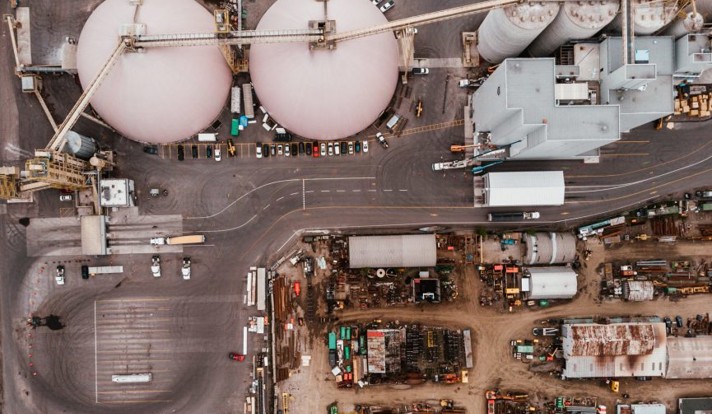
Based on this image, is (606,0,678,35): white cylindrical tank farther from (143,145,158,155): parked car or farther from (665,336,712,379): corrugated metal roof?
(143,145,158,155): parked car

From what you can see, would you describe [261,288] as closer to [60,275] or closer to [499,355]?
[60,275]

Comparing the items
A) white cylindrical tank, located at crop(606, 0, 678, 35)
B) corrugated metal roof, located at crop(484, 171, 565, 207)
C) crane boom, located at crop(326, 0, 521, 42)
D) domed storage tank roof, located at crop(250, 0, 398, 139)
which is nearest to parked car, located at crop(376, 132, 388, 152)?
domed storage tank roof, located at crop(250, 0, 398, 139)

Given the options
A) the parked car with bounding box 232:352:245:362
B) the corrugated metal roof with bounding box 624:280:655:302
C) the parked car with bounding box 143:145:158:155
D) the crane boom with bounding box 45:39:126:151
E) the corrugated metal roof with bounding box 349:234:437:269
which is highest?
the crane boom with bounding box 45:39:126:151

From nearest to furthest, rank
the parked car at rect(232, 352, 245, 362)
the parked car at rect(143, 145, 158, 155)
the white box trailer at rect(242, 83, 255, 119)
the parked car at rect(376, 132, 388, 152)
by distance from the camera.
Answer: the white box trailer at rect(242, 83, 255, 119)
the parked car at rect(143, 145, 158, 155)
the parked car at rect(232, 352, 245, 362)
the parked car at rect(376, 132, 388, 152)

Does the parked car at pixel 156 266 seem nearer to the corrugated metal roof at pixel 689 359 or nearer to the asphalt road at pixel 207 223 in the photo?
the asphalt road at pixel 207 223

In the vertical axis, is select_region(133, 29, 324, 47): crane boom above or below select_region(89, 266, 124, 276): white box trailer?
above

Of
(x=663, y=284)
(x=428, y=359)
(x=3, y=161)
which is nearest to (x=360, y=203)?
(x=428, y=359)

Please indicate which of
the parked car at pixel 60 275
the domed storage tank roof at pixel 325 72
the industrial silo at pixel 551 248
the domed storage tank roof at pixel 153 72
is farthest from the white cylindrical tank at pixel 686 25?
the parked car at pixel 60 275

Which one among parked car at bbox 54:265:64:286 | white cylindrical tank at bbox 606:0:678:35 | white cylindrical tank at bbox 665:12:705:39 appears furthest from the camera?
parked car at bbox 54:265:64:286
